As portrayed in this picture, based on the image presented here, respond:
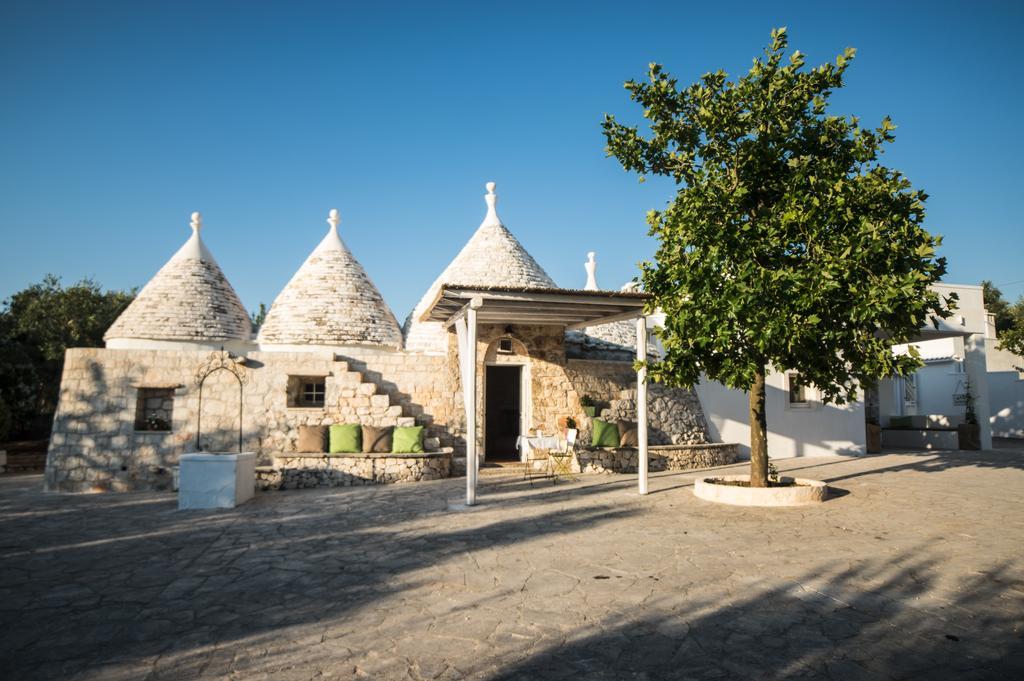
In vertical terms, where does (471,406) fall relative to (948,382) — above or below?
below

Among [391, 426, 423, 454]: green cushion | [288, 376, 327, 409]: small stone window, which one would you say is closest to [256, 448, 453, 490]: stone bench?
[391, 426, 423, 454]: green cushion

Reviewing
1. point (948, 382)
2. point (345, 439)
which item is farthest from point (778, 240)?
point (948, 382)

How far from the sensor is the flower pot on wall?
57.2 feet

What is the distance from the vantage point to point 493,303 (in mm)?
10102

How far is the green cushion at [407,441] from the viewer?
1213cm

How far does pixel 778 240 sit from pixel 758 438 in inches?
119

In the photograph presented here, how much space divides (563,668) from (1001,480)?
1125 cm

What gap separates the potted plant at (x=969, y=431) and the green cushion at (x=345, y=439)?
1629cm

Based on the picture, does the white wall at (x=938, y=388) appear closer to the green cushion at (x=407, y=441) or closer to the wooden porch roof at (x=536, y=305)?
the wooden porch roof at (x=536, y=305)

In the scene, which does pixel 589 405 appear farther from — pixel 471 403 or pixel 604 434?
pixel 471 403

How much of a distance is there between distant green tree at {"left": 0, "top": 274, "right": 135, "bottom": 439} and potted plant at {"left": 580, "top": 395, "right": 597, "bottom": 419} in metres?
14.5

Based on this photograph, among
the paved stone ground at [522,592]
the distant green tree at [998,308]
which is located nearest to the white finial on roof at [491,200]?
the paved stone ground at [522,592]

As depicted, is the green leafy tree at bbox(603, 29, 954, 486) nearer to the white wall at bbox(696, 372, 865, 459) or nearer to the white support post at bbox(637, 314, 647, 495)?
the white support post at bbox(637, 314, 647, 495)

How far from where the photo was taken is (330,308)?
14.6m
